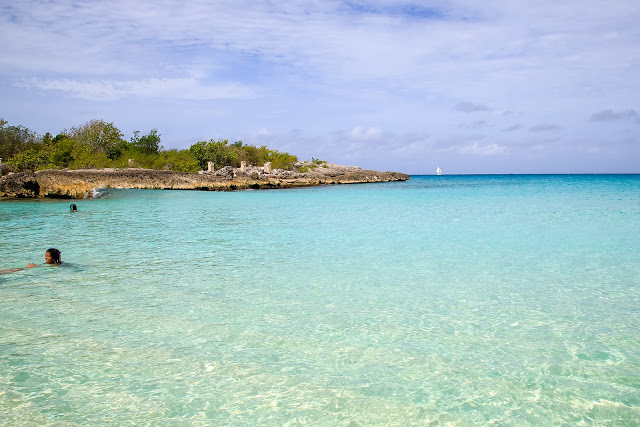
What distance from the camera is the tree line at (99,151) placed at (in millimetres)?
48094

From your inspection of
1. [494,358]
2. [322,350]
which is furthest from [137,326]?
[494,358]

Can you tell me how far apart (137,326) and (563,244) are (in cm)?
1001

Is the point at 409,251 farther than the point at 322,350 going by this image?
Yes

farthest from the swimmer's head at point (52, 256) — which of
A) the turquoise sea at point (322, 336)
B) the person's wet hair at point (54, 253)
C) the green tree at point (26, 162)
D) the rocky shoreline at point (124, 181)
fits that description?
the green tree at point (26, 162)

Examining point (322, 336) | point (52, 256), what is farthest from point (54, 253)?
point (322, 336)

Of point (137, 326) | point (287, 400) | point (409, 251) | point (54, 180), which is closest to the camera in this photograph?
point (287, 400)

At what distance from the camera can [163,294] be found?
6.53 m

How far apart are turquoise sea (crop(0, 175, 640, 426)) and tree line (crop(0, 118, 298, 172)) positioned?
42804 mm

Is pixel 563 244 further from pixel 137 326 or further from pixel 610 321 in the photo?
pixel 137 326

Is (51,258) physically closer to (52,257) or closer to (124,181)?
(52,257)

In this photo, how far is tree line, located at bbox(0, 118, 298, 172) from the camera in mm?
48094

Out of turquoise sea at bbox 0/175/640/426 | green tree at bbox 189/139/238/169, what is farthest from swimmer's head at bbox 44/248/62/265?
green tree at bbox 189/139/238/169

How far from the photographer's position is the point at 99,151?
192 ft

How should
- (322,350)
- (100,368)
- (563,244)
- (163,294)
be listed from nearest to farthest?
(100,368) < (322,350) < (163,294) < (563,244)
